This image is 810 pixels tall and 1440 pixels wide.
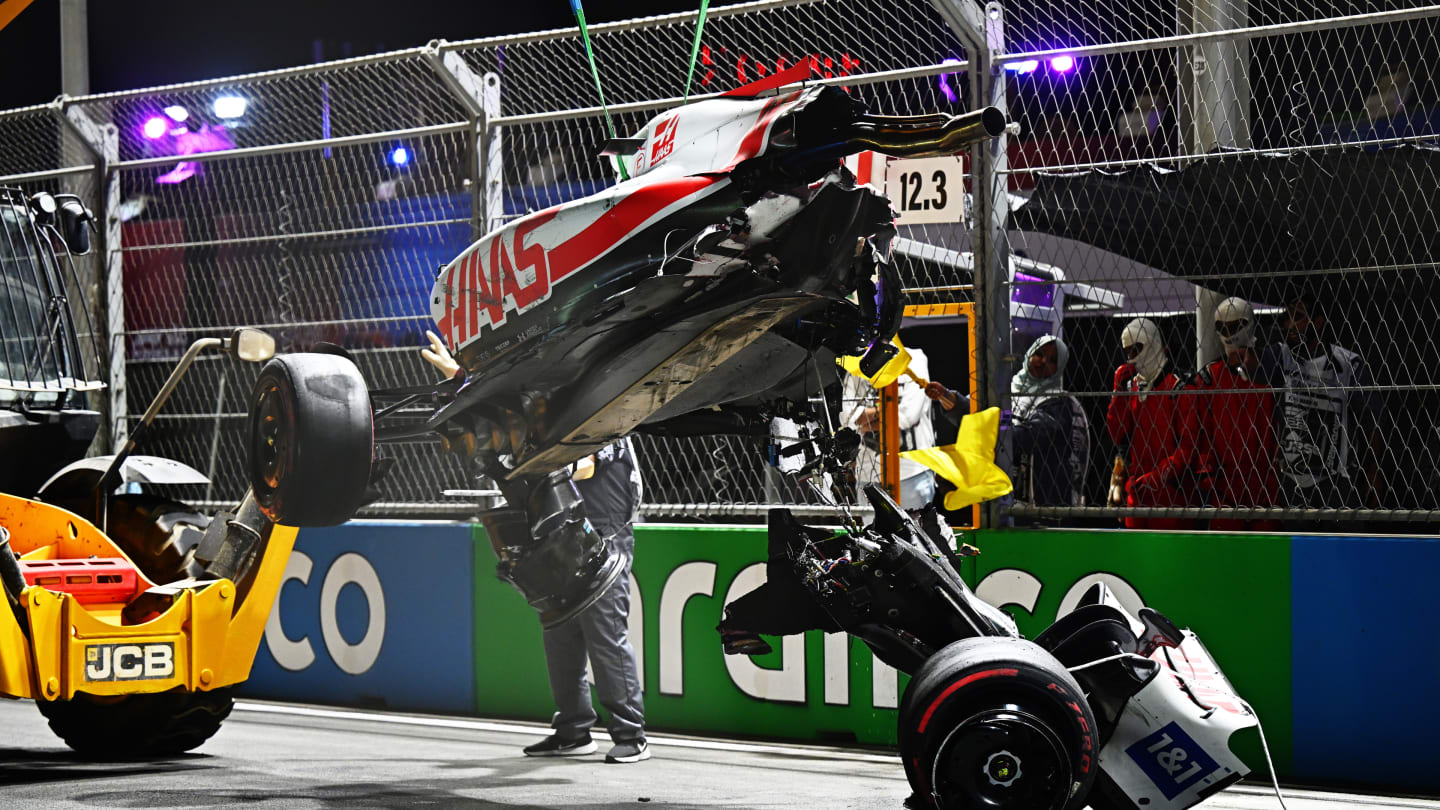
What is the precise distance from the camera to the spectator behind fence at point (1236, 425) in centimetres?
691

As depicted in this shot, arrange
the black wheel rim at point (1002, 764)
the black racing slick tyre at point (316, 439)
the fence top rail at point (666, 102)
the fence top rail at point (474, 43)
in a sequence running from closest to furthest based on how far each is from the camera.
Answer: the black wheel rim at point (1002, 764) → the black racing slick tyre at point (316, 439) → the fence top rail at point (666, 102) → the fence top rail at point (474, 43)

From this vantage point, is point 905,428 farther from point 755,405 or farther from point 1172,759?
point 1172,759

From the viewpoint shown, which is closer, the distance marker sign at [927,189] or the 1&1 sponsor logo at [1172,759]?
the 1&1 sponsor logo at [1172,759]

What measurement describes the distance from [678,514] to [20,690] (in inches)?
135

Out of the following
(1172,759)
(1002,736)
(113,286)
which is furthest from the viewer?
(113,286)

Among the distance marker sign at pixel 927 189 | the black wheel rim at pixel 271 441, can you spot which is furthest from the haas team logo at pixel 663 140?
the distance marker sign at pixel 927 189

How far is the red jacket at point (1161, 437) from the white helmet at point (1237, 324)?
0.31 meters

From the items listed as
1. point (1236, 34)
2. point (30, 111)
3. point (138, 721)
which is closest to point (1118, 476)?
point (1236, 34)

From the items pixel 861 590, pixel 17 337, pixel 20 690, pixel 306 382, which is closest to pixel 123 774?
pixel 20 690

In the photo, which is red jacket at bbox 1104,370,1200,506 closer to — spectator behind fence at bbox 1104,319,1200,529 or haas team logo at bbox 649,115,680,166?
spectator behind fence at bbox 1104,319,1200,529

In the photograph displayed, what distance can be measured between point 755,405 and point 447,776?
2.48 m

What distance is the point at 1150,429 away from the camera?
7227 millimetres

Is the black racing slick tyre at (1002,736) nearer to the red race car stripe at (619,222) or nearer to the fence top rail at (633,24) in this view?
the red race car stripe at (619,222)

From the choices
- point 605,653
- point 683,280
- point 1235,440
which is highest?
point 683,280
